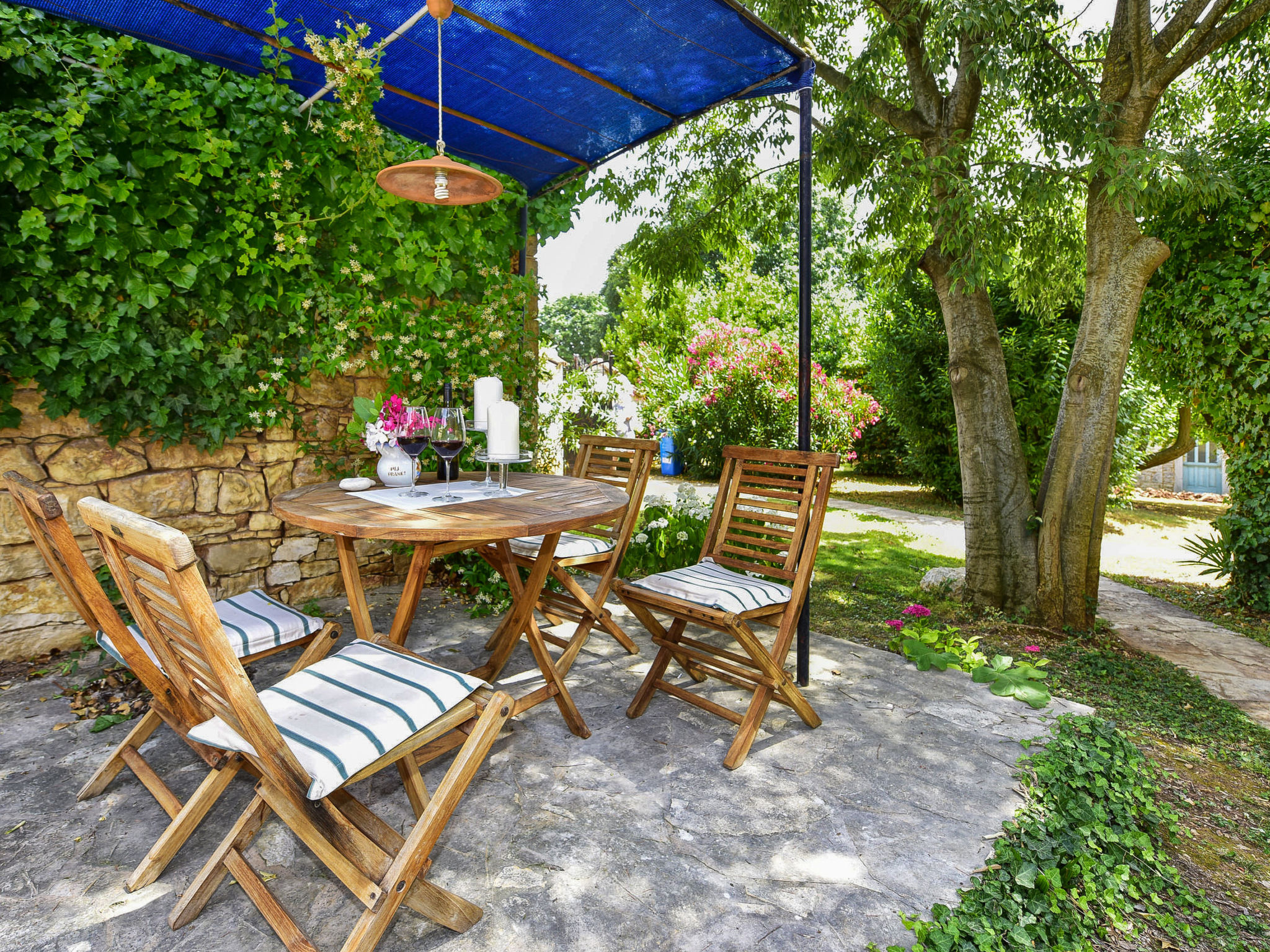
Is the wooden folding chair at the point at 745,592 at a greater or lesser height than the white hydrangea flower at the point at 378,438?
lesser

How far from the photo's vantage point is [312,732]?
1.41m

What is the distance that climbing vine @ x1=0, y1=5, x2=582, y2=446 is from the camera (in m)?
2.68

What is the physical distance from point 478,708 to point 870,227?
4.10 meters

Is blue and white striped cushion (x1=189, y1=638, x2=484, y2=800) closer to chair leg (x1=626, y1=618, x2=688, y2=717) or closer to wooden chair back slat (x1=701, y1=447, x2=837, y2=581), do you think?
chair leg (x1=626, y1=618, x2=688, y2=717)

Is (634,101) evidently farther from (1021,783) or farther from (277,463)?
(1021,783)

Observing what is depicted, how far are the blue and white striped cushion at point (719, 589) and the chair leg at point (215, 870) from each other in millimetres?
1355

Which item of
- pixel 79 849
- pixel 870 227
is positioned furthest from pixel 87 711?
pixel 870 227

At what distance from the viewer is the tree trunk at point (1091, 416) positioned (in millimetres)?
3721

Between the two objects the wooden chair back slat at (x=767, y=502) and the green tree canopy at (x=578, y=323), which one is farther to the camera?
the green tree canopy at (x=578, y=323)

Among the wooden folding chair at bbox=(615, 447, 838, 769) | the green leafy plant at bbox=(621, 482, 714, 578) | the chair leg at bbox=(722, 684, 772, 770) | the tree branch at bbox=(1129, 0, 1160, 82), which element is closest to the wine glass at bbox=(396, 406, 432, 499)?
the wooden folding chair at bbox=(615, 447, 838, 769)

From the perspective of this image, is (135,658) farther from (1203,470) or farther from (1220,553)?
(1203,470)

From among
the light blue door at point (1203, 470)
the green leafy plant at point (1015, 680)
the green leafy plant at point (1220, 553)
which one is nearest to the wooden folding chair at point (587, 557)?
the green leafy plant at point (1015, 680)

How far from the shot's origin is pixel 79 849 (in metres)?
1.80

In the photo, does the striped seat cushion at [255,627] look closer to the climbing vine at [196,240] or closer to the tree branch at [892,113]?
the climbing vine at [196,240]
